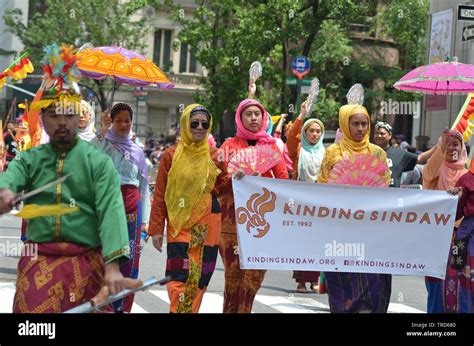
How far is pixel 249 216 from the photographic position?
8.67 metres

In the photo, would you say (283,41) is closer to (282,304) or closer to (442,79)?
(282,304)

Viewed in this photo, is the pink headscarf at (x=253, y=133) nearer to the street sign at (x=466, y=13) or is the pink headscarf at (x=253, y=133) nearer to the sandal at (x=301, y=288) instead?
the sandal at (x=301, y=288)

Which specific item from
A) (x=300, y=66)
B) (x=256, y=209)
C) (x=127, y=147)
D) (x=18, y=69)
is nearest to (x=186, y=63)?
(x=300, y=66)

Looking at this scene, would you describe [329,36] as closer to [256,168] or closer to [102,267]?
[256,168]

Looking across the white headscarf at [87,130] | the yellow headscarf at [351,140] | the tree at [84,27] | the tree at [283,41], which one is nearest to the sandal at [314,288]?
the white headscarf at [87,130]

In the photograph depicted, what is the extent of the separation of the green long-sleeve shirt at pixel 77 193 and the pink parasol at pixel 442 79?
18.0 feet

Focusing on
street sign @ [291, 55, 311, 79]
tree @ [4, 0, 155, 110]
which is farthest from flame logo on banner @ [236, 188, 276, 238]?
tree @ [4, 0, 155, 110]

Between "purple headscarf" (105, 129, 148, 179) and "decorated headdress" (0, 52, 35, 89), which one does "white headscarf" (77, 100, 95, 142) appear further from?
"decorated headdress" (0, 52, 35, 89)

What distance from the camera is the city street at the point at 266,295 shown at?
1098 centimetres

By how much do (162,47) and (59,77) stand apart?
50159mm

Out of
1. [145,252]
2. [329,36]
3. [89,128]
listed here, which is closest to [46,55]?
[89,128]

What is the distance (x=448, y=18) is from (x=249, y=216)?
2433 cm

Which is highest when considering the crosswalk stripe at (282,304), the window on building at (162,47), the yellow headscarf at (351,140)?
the window on building at (162,47)
